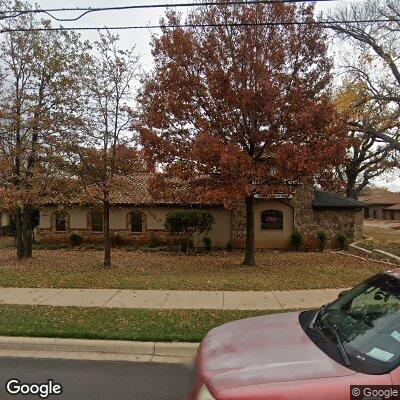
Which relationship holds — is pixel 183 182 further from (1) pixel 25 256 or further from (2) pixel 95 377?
(2) pixel 95 377

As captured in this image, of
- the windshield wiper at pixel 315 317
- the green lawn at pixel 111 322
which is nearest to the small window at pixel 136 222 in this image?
the green lawn at pixel 111 322

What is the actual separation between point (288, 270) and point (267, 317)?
9.03m

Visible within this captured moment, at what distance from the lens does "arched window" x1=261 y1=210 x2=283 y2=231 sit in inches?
808

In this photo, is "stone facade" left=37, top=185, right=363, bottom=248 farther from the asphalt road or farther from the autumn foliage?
the asphalt road

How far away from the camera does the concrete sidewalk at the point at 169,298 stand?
7.68 meters

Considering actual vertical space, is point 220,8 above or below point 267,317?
above

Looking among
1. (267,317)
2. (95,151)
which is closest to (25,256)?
(95,151)

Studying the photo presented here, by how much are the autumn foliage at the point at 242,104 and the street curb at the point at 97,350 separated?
6.07 m

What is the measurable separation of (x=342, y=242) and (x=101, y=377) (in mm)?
17261

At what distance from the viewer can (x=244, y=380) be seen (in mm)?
2604

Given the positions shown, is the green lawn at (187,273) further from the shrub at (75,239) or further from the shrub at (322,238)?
the shrub at (75,239)

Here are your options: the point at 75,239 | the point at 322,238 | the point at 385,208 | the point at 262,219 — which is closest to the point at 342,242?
the point at 322,238

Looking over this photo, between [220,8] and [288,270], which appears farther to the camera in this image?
[288,270]

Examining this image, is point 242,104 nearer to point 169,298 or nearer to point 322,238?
point 169,298
